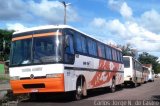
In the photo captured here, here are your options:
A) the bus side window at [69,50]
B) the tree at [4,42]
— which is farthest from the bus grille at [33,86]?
the tree at [4,42]

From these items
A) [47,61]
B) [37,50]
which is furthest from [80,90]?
[37,50]

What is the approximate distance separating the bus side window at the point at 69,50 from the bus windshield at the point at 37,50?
0.34 m

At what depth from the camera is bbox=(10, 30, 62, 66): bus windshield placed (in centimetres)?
1538

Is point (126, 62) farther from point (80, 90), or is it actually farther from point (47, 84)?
point (47, 84)

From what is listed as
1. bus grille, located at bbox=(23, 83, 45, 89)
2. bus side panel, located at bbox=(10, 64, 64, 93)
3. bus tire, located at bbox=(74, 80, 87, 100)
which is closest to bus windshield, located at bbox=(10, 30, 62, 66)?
bus side panel, located at bbox=(10, 64, 64, 93)

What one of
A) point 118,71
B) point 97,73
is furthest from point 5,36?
point 97,73

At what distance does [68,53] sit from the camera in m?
15.8

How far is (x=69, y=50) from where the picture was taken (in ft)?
52.4

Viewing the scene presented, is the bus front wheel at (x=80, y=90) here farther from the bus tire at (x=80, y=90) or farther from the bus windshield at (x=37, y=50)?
the bus windshield at (x=37, y=50)

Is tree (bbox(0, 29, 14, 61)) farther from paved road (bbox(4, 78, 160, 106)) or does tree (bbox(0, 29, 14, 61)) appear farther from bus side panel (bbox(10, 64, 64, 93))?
bus side panel (bbox(10, 64, 64, 93))

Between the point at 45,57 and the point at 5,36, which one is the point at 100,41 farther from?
the point at 5,36

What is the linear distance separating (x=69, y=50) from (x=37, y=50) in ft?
4.50

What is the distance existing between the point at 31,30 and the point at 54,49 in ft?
5.18

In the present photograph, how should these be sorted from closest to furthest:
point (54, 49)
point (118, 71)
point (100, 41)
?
point (54, 49) → point (100, 41) → point (118, 71)
